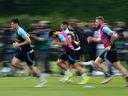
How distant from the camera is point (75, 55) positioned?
62.2 ft

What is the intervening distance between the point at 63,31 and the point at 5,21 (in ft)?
51.1

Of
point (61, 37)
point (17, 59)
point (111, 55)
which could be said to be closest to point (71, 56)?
point (61, 37)

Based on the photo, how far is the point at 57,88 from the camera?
1692cm

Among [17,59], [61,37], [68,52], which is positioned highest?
[61,37]

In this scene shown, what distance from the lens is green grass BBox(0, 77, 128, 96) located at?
15539 mm

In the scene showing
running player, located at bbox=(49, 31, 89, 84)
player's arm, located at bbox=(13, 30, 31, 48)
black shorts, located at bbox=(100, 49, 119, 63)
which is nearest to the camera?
player's arm, located at bbox=(13, 30, 31, 48)

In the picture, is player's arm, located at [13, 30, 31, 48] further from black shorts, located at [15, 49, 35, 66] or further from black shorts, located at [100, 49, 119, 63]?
black shorts, located at [100, 49, 119, 63]

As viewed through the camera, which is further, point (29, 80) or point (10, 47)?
point (10, 47)

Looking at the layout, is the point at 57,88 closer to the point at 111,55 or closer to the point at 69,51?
the point at 111,55

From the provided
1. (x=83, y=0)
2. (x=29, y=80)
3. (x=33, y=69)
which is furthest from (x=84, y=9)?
(x=33, y=69)

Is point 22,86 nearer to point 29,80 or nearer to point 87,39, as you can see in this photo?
point 29,80

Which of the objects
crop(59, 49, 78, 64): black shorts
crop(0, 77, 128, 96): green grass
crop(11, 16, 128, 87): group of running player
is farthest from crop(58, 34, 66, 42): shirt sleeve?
crop(0, 77, 128, 96): green grass

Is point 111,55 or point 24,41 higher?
point 24,41

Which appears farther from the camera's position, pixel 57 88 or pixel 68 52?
pixel 68 52
